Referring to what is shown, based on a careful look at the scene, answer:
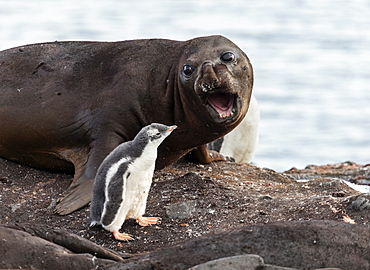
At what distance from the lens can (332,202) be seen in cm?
555

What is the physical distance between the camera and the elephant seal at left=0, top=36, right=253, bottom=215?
666cm

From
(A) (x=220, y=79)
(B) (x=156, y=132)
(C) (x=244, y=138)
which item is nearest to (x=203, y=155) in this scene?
(A) (x=220, y=79)

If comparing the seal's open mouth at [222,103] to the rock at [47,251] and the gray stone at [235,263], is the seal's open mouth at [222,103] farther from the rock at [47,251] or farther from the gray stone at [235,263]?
the gray stone at [235,263]

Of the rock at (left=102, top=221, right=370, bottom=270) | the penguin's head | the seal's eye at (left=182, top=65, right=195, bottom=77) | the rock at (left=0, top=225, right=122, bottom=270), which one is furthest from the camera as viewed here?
the seal's eye at (left=182, top=65, right=195, bottom=77)

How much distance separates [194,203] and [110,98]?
4.94ft

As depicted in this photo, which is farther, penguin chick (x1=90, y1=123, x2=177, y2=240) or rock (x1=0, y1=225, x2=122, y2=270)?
penguin chick (x1=90, y1=123, x2=177, y2=240)

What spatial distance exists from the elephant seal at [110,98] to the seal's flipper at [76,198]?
0.06 ft

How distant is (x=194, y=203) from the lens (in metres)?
6.12

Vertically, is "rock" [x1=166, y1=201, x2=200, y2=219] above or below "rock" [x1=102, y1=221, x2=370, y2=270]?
below

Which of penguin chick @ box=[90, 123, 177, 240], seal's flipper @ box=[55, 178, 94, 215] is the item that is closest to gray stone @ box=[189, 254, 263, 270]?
Result: penguin chick @ box=[90, 123, 177, 240]

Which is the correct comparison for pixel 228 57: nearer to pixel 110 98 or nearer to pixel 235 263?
pixel 110 98

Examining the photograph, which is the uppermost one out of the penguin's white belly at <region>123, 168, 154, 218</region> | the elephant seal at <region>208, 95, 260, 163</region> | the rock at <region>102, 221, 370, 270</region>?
the rock at <region>102, 221, 370, 270</region>

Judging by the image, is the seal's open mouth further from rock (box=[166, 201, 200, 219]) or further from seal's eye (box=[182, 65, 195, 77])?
rock (box=[166, 201, 200, 219])

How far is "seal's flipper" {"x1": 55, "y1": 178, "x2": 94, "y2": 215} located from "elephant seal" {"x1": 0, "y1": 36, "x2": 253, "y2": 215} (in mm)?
17
